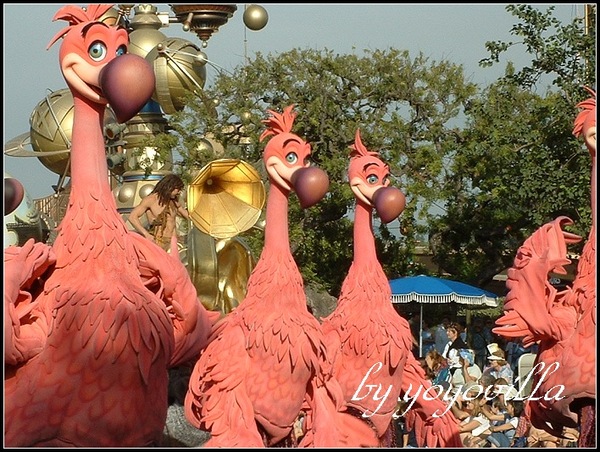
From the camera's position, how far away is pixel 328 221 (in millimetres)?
18766

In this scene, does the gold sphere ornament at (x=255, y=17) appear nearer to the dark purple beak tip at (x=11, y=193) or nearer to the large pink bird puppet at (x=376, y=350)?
the large pink bird puppet at (x=376, y=350)

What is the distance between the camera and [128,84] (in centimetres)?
583

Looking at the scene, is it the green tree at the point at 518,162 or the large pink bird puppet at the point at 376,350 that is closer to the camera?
the large pink bird puppet at the point at 376,350

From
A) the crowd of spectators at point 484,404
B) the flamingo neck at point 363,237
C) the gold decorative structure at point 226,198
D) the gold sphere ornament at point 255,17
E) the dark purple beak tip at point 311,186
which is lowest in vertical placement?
the crowd of spectators at point 484,404

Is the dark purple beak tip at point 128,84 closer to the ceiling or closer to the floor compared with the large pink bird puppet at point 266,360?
closer to the ceiling

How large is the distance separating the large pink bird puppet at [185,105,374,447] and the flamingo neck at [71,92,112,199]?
181cm

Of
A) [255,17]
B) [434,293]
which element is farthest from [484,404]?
[255,17]

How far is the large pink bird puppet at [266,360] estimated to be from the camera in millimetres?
7871

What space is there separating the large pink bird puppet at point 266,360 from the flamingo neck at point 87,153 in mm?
1805

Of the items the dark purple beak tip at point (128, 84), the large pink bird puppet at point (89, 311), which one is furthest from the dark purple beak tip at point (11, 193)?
the dark purple beak tip at point (128, 84)

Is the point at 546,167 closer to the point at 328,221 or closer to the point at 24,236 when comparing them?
the point at 328,221

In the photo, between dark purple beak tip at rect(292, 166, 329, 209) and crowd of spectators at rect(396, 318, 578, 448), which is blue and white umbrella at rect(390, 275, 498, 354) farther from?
dark purple beak tip at rect(292, 166, 329, 209)

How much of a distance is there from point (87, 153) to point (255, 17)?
37.2 feet

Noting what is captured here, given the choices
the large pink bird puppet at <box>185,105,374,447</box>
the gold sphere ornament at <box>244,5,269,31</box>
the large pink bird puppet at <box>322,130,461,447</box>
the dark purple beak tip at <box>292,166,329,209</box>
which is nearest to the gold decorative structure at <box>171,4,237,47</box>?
the gold sphere ornament at <box>244,5,269,31</box>
